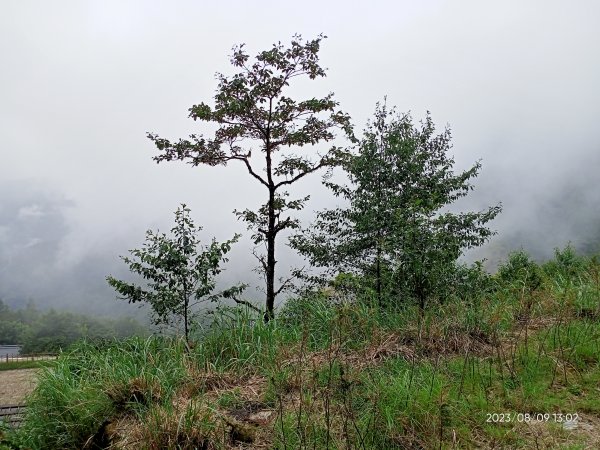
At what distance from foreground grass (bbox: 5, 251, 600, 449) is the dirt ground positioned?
36cm

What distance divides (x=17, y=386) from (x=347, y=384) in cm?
1169

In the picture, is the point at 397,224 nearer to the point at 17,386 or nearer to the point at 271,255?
the point at 271,255

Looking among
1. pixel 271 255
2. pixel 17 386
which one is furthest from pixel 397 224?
pixel 17 386

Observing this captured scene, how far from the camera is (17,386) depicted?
36.8 ft

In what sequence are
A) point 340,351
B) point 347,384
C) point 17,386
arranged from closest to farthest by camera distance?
point 347,384 → point 340,351 → point 17,386

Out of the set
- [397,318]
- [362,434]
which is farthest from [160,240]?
[362,434]

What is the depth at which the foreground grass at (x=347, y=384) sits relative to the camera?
2.90m

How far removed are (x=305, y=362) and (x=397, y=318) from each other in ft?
5.08

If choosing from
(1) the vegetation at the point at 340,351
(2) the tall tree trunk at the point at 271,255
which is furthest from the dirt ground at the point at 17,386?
(2) the tall tree trunk at the point at 271,255

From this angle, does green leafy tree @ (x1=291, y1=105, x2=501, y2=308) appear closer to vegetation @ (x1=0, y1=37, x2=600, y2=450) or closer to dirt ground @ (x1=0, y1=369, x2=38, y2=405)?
vegetation @ (x1=0, y1=37, x2=600, y2=450)

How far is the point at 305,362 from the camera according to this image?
3988 mm

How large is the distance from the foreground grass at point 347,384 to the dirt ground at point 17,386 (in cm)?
36

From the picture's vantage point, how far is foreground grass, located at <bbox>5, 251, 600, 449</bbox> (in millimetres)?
2902

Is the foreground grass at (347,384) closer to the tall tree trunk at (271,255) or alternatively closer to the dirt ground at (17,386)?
the dirt ground at (17,386)
